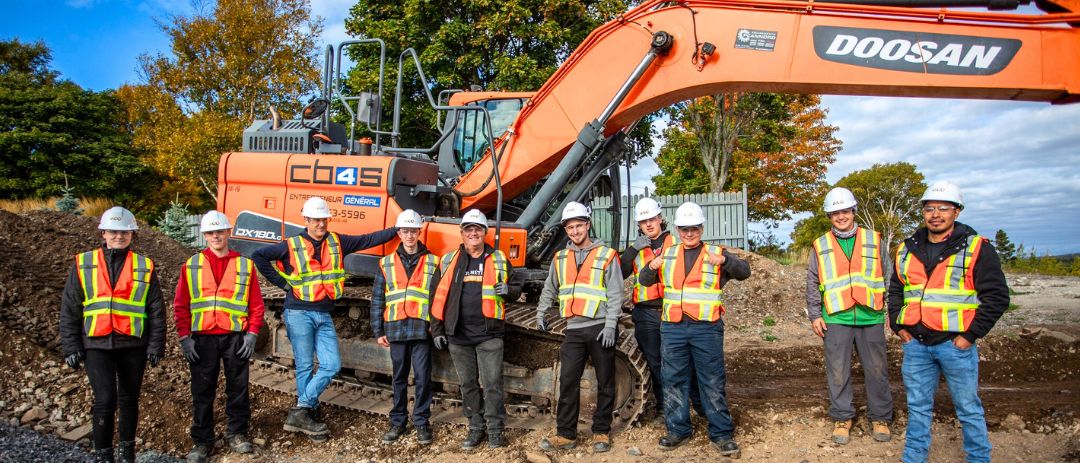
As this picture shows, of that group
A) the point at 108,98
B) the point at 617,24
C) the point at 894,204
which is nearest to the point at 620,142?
the point at 617,24

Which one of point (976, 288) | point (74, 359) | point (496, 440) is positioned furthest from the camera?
point (496, 440)

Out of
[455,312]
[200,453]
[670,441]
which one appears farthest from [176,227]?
[670,441]

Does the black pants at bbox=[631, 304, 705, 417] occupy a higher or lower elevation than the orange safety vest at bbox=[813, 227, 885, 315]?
lower

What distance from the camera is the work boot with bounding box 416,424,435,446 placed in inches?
202

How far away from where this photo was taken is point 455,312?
5.01 m

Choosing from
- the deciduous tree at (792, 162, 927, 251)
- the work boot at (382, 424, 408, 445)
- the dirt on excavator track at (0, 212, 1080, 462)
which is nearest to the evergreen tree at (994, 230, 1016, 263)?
the deciduous tree at (792, 162, 927, 251)

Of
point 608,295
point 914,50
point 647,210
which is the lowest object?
point 608,295

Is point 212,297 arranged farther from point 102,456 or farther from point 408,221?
point 408,221

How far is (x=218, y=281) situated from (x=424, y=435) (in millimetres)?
1909

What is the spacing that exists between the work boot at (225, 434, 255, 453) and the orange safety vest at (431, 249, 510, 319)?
1.71 metres

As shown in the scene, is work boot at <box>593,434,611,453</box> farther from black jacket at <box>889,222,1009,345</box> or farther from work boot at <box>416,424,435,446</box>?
black jacket at <box>889,222,1009,345</box>

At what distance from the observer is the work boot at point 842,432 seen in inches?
184

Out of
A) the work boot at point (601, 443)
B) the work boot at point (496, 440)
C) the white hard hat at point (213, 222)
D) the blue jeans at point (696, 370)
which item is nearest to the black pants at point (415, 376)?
the work boot at point (496, 440)

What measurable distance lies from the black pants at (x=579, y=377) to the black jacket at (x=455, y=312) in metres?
0.55
